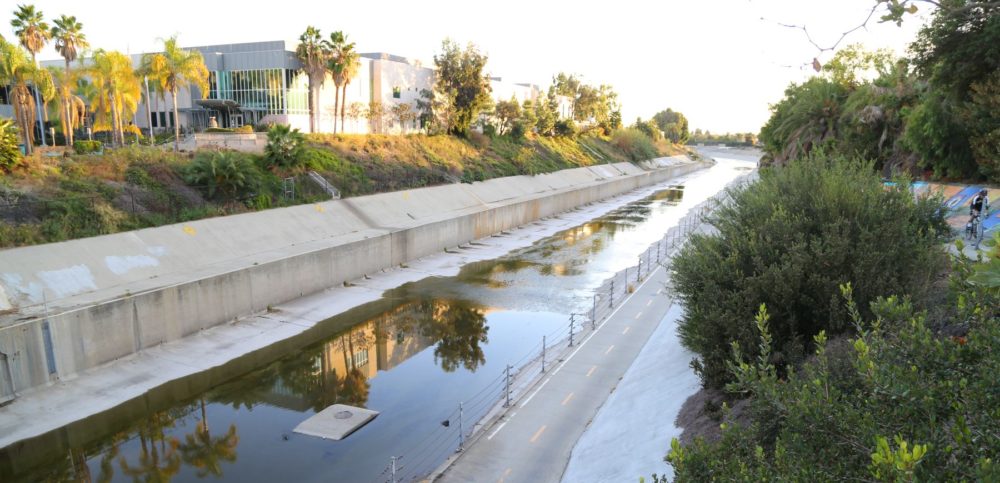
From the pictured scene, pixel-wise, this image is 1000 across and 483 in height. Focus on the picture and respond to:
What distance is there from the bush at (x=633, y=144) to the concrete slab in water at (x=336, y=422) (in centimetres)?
7937

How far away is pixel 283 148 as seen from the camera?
34156mm

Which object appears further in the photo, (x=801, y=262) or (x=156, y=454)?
(x=156, y=454)

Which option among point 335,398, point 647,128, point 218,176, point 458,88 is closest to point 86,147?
point 218,176

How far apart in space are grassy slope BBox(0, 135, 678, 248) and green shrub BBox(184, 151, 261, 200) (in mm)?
404

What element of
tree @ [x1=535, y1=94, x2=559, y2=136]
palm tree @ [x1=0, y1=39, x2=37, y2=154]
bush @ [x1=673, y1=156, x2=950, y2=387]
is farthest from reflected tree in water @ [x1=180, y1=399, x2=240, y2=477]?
tree @ [x1=535, y1=94, x2=559, y2=136]

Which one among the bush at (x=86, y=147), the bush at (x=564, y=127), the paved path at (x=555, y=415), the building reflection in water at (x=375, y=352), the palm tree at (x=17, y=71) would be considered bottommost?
the building reflection in water at (x=375, y=352)

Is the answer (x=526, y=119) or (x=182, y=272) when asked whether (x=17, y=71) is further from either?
(x=526, y=119)

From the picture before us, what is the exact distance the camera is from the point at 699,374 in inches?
509

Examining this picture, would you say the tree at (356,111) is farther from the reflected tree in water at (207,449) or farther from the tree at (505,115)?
the reflected tree in water at (207,449)

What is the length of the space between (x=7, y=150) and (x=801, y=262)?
27347 millimetres

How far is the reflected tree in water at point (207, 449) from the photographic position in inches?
526

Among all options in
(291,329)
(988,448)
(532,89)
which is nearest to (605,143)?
(532,89)

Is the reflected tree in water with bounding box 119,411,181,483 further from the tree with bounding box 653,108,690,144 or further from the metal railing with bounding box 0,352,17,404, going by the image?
the tree with bounding box 653,108,690,144

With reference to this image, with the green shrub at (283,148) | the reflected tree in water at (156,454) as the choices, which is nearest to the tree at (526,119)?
the green shrub at (283,148)
